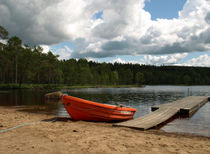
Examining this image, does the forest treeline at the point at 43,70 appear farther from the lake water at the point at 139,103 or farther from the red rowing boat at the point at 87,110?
the red rowing boat at the point at 87,110

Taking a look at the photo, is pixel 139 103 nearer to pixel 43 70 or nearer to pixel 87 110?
pixel 87 110

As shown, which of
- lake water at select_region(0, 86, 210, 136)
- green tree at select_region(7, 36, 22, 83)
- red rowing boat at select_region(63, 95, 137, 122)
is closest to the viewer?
lake water at select_region(0, 86, 210, 136)

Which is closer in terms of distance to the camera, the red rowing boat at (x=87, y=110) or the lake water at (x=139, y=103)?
the lake water at (x=139, y=103)

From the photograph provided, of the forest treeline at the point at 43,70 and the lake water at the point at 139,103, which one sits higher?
the forest treeline at the point at 43,70

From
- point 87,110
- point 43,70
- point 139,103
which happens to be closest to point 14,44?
point 43,70

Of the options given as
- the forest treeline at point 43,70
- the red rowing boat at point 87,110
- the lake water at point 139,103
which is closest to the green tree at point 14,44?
the forest treeline at point 43,70

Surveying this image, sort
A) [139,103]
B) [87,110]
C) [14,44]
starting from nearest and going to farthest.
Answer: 1. [87,110]
2. [139,103]
3. [14,44]

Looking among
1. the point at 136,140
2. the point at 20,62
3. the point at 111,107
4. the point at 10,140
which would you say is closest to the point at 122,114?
the point at 111,107

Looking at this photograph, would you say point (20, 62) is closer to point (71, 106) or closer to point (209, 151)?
point (71, 106)

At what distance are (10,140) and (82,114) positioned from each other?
6250 mm

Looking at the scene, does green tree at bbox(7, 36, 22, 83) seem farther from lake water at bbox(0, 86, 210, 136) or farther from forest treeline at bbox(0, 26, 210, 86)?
lake water at bbox(0, 86, 210, 136)

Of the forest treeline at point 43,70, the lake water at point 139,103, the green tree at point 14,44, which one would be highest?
the green tree at point 14,44

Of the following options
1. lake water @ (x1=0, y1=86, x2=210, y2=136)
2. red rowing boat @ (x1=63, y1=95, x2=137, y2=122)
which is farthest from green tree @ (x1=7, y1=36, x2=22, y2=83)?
red rowing boat @ (x1=63, y1=95, x2=137, y2=122)

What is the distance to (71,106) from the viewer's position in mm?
12969
